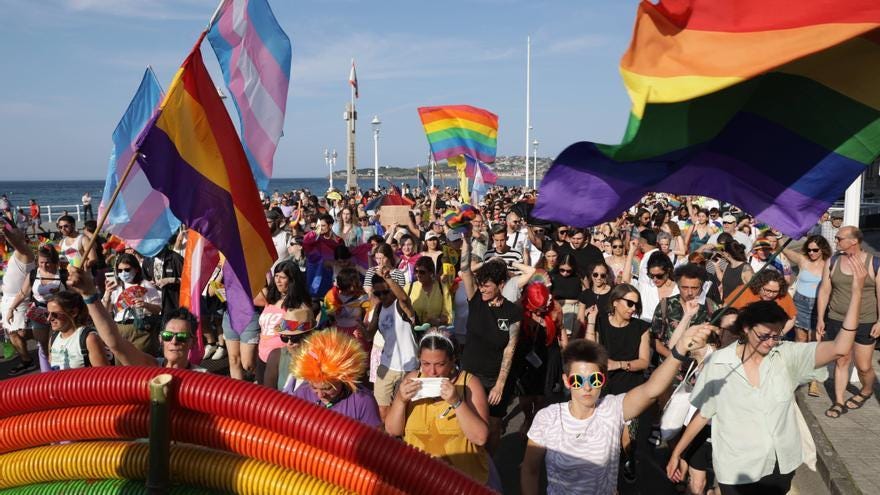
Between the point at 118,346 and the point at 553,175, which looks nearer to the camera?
the point at 553,175

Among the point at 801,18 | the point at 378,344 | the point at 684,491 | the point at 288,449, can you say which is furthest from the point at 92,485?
the point at 684,491

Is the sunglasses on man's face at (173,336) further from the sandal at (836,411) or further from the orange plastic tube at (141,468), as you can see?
the sandal at (836,411)

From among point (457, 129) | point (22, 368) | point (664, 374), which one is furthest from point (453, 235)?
point (457, 129)

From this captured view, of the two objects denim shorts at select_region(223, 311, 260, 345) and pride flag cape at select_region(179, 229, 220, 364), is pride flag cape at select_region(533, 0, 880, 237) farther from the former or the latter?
denim shorts at select_region(223, 311, 260, 345)

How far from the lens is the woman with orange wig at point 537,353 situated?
224 inches

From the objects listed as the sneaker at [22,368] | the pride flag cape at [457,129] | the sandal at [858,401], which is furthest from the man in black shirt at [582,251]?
the pride flag cape at [457,129]

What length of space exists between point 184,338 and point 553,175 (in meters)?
2.38

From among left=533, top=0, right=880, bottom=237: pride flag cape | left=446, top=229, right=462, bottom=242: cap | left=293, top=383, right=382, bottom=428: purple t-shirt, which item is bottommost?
left=293, top=383, right=382, bottom=428: purple t-shirt

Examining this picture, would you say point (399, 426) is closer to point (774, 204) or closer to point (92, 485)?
point (92, 485)

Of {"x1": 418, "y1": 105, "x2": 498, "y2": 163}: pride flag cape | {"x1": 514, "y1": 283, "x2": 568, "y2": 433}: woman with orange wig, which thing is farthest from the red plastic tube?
{"x1": 418, "y1": 105, "x2": 498, "y2": 163}: pride flag cape

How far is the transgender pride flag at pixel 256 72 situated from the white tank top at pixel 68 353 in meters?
1.94

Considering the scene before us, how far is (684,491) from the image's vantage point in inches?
200

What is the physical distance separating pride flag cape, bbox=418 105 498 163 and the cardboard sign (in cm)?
517

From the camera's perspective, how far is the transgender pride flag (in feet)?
19.4
